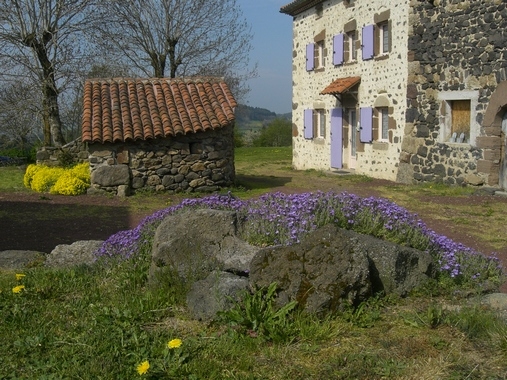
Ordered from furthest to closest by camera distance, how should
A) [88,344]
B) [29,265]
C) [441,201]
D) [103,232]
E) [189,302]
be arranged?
[441,201]
[103,232]
[29,265]
[189,302]
[88,344]

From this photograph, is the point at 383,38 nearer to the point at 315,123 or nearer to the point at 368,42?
the point at 368,42

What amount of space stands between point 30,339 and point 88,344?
42 cm

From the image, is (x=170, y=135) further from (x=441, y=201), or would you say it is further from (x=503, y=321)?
(x=503, y=321)

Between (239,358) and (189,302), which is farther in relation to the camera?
(189,302)

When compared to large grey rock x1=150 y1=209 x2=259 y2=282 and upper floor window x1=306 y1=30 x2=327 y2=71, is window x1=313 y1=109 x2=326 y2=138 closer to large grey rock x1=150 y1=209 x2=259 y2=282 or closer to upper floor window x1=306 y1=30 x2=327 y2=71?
upper floor window x1=306 y1=30 x2=327 y2=71

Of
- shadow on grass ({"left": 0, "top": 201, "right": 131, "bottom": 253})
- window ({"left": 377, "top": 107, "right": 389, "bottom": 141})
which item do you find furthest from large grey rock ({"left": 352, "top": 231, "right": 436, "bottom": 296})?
window ({"left": 377, "top": 107, "right": 389, "bottom": 141})

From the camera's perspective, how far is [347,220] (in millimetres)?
5465

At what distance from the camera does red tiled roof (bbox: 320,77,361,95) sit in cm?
1898

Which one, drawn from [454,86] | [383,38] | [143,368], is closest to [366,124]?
[383,38]

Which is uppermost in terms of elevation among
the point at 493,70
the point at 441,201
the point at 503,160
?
the point at 493,70

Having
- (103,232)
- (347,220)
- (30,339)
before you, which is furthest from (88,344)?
(103,232)

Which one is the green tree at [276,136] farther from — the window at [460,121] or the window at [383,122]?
the window at [460,121]

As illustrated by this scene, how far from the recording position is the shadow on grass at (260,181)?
16516mm

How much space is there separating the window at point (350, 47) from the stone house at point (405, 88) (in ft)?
0.11
